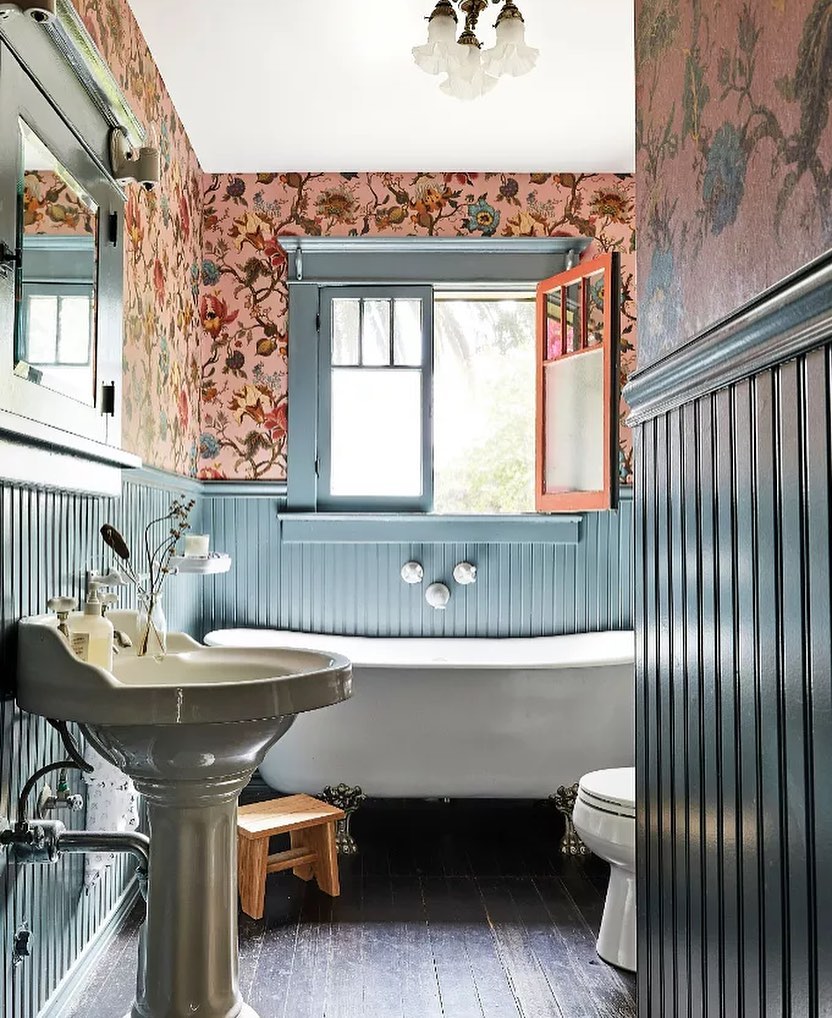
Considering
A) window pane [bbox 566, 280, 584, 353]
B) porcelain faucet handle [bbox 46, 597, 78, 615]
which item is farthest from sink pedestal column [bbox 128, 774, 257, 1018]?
window pane [bbox 566, 280, 584, 353]

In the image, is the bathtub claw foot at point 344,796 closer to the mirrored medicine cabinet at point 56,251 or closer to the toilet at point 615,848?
the toilet at point 615,848

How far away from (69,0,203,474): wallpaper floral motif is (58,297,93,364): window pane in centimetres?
69

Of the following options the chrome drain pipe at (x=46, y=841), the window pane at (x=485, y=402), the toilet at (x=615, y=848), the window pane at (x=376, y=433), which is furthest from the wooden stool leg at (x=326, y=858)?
the window pane at (x=485, y=402)

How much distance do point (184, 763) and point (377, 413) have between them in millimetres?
2690

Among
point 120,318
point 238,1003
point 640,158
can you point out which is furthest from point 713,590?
point 120,318

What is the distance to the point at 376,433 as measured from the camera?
14.3 feet

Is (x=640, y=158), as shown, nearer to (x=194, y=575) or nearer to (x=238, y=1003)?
(x=238, y=1003)

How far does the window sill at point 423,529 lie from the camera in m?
4.04

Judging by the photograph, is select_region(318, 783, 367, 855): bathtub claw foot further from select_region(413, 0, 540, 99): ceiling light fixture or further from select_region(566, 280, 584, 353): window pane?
select_region(413, 0, 540, 99): ceiling light fixture

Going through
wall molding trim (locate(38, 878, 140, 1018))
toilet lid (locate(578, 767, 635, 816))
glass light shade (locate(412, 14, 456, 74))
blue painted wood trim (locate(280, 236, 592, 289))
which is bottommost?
wall molding trim (locate(38, 878, 140, 1018))

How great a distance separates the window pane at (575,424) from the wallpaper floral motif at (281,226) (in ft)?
1.21

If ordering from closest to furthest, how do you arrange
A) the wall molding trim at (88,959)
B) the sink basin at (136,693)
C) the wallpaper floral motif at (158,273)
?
the sink basin at (136,693) → the wall molding trim at (88,959) → the wallpaper floral motif at (158,273)

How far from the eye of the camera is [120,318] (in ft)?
8.35

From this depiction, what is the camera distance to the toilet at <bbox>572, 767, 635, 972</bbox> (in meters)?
Answer: 2.40
